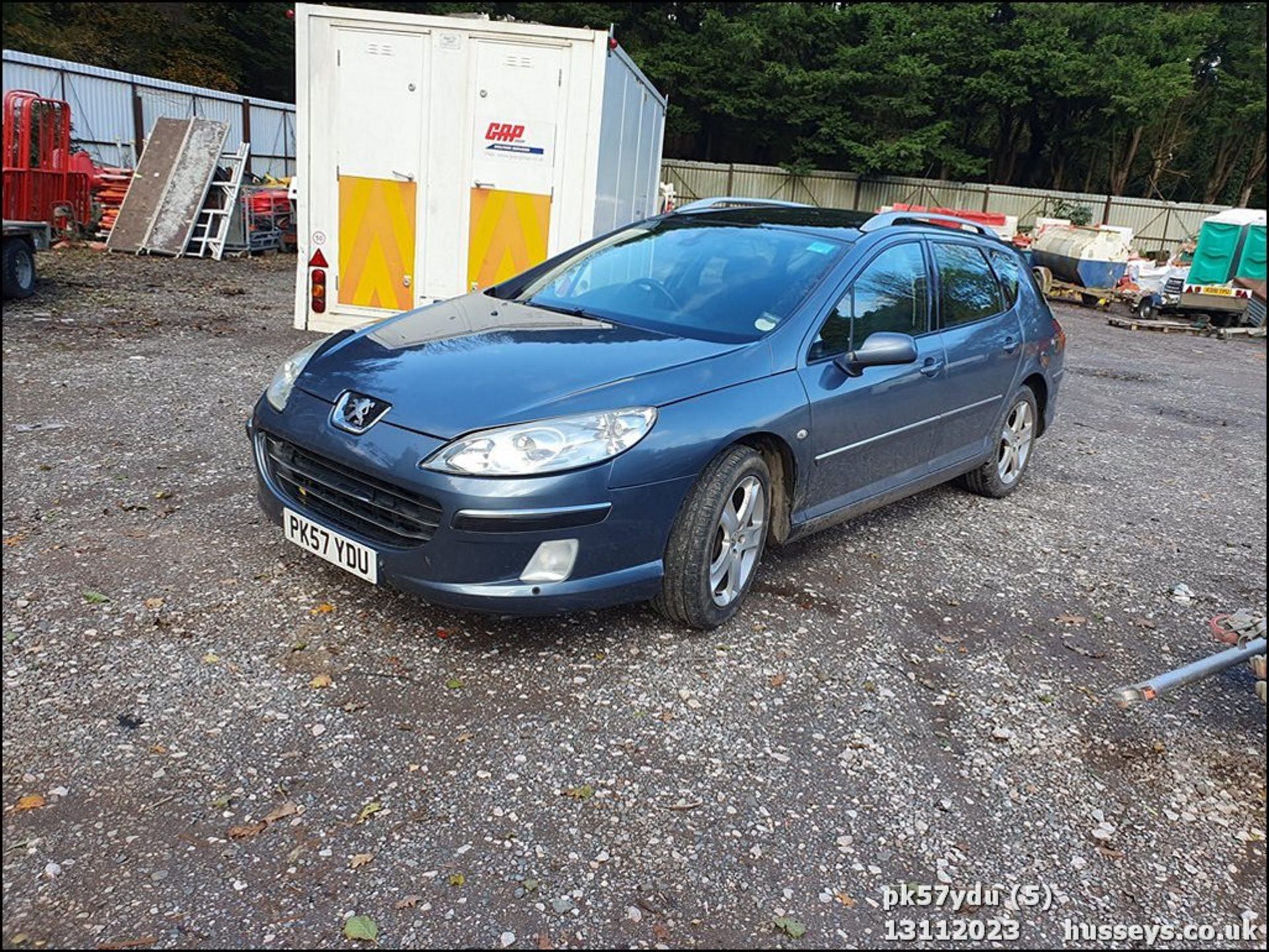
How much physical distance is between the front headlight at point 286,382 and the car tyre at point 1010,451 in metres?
3.80

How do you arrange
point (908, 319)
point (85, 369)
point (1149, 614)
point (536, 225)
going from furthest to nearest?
1. point (536, 225)
2. point (85, 369)
3. point (908, 319)
4. point (1149, 614)

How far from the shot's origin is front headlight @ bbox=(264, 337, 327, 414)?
12.3 feet

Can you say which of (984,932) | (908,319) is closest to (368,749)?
(984,932)

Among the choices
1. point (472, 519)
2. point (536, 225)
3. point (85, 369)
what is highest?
point (536, 225)

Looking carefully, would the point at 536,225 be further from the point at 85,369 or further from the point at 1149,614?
the point at 1149,614

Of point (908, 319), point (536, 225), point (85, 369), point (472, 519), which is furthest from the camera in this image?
point (536, 225)

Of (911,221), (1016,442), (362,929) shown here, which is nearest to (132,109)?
(911,221)

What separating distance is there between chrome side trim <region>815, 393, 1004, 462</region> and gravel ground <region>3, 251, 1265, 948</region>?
65 cm

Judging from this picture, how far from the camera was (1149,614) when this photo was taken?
4387 mm

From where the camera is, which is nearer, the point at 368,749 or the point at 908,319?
the point at 368,749

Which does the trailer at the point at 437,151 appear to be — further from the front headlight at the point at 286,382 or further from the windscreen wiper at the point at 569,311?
the front headlight at the point at 286,382

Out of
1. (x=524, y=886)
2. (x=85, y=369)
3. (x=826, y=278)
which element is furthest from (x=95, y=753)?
(x=85, y=369)

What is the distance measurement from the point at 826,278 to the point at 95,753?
325 centimetres

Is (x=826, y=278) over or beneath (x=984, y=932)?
over
